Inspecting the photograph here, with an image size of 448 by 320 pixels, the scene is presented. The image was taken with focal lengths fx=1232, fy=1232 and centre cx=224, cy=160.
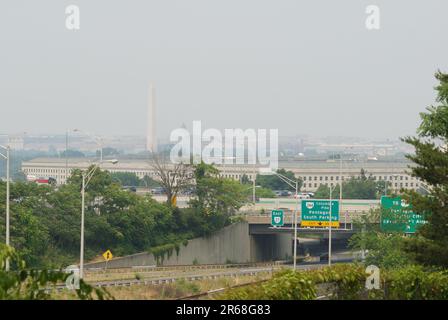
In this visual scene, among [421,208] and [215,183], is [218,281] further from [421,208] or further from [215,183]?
[215,183]

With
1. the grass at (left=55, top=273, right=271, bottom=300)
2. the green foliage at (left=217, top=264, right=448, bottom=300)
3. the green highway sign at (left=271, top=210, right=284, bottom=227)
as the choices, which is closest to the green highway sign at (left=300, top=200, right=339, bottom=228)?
the green highway sign at (left=271, top=210, right=284, bottom=227)

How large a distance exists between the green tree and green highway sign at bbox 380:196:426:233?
32895 mm

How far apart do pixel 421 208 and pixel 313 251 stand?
246 feet

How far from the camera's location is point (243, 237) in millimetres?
89688

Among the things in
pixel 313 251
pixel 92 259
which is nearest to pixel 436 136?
pixel 92 259

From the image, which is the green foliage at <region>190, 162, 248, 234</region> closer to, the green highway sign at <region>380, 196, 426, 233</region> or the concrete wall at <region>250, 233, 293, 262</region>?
the concrete wall at <region>250, 233, 293, 262</region>

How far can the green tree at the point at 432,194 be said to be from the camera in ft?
101

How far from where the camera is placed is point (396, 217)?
219 feet

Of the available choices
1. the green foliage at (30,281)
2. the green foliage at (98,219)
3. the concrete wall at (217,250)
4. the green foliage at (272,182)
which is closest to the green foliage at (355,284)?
the green foliage at (30,281)

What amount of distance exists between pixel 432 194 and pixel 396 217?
34852 millimetres

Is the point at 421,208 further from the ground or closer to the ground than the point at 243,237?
further from the ground

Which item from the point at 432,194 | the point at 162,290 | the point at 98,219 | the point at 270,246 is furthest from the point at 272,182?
the point at 432,194

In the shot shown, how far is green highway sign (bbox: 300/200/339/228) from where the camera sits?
6769 centimetres

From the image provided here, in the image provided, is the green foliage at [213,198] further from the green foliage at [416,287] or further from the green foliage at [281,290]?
the green foliage at [281,290]
